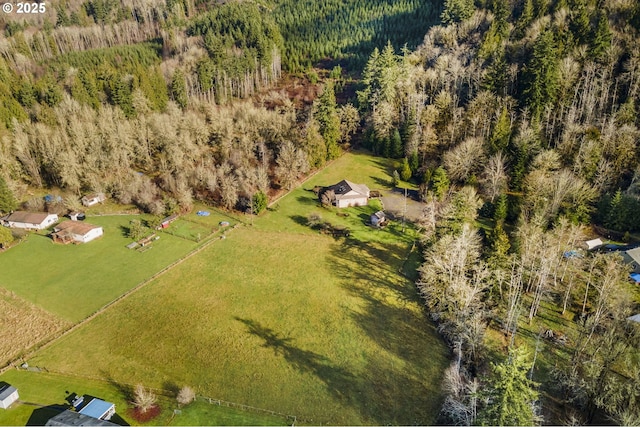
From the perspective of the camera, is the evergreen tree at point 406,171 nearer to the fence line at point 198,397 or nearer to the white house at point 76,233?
the fence line at point 198,397

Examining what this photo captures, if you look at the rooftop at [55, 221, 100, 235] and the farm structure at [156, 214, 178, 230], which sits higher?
the rooftop at [55, 221, 100, 235]

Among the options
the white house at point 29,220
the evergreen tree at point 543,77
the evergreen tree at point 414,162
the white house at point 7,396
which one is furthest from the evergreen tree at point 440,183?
the white house at point 29,220

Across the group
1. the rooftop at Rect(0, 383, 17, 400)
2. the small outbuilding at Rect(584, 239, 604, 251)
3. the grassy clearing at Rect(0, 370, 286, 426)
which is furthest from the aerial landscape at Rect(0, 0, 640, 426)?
the small outbuilding at Rect(584, 239, 604, 251)

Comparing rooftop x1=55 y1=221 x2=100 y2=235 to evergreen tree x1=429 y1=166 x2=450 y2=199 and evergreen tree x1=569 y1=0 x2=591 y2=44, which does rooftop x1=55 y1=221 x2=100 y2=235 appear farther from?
evergreen tree x1=569 y1=0 x2=591 y2=44

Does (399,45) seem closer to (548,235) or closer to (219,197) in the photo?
(219,197)

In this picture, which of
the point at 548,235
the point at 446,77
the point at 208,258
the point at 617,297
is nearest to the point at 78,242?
the point at 208,258

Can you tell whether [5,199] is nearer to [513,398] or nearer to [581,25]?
[513,398]
